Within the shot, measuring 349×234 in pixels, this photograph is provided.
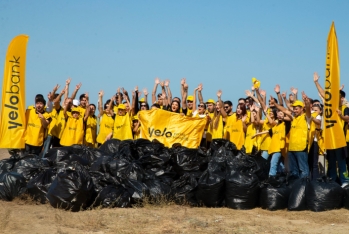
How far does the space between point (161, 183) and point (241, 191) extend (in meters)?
1.27

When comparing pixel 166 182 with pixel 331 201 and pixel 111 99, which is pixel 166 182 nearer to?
pixel 331 201

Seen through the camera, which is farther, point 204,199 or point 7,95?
Result: point 7,95

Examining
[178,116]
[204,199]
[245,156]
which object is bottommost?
[204,199]

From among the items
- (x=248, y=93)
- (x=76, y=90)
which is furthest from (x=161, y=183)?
(x=76, y=90)

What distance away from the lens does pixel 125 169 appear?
29.3 ft

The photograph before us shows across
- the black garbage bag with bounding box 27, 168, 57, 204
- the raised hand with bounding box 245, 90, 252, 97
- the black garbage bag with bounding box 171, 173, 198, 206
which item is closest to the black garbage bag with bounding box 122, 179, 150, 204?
the black garbage bag with bounding box 171, 173, 198, 206

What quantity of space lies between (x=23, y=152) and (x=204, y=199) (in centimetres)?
450

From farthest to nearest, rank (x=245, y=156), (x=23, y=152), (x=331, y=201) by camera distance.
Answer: (x=23, y=152) < (x=245, y=156) < (x=331, y=201)

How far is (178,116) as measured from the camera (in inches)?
457

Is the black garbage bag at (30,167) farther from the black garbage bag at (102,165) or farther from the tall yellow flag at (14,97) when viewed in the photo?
the tall yellow flag at (14,97)

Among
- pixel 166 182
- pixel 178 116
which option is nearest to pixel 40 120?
pixel 178 116

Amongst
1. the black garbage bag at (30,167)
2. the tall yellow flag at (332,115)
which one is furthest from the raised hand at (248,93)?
the black garbage bag at (30,167)

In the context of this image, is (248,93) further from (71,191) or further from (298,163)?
(71,191)

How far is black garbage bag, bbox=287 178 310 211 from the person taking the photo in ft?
27.6
